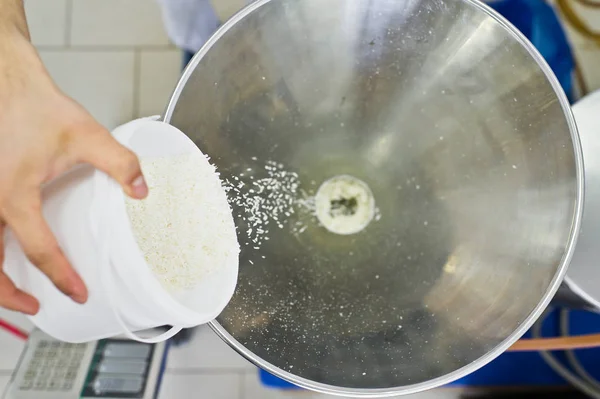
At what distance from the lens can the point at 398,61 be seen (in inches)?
24.5

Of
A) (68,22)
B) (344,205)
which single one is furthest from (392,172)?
(68,22)

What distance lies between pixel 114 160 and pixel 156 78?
63 centimetres

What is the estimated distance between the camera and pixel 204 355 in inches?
33.3

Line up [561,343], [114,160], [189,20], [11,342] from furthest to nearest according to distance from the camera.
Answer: [11,342]
[189,20]
[561,343]
[114,160]

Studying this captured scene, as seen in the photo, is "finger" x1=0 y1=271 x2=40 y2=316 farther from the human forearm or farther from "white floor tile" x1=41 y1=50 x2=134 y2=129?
"white floor tile" x1=41 y1=50 x2=134 y2=129

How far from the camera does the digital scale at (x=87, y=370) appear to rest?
2.32 feet

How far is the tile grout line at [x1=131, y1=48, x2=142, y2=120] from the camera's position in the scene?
906 millimetres

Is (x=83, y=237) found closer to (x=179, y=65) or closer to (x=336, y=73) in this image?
(x=336, y=73)

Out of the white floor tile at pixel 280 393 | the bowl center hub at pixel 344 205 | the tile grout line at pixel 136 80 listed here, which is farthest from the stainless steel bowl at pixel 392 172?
the tile grout line at pixel 136 80

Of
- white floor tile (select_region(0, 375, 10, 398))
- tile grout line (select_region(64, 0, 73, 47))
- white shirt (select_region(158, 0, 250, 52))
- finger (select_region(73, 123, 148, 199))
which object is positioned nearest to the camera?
finger (select_region(73, 123, 148, 199))

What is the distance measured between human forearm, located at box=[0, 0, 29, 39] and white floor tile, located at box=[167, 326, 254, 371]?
22.4 inches

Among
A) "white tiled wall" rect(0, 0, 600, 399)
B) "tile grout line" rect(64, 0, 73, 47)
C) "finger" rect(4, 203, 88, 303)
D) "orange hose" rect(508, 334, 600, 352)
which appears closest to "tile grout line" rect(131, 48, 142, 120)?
"white tiled wall" rect(0, 0, 600, 399)

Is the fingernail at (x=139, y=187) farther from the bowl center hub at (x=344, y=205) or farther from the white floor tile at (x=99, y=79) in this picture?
the white floor tile at (x=99, y=79)

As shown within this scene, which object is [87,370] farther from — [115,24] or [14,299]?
[115,24]
